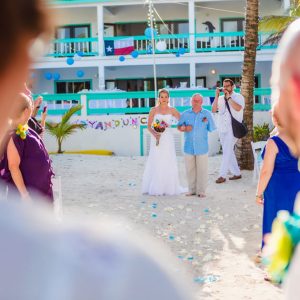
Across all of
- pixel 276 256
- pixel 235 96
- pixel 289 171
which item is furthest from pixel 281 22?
pixel 276 256

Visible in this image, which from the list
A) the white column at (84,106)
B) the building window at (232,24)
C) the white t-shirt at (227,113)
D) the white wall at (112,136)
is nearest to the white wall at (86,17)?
the building window at (232,24)

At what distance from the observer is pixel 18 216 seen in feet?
2.50

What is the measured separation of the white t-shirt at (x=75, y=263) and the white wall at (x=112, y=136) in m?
19.0

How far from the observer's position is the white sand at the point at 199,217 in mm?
5965

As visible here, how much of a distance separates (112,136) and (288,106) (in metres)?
18.7

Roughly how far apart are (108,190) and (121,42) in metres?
15.8

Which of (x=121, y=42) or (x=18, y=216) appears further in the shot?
(x=121, y=42)

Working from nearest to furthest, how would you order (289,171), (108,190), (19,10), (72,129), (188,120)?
1. (19,10)
2. (289,171)
3. (188,120)
4. (108,190)
5. (72,129)

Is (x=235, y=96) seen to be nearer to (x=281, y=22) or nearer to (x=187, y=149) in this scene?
(x=187, y=149)

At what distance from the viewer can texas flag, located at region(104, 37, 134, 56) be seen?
87.7ft

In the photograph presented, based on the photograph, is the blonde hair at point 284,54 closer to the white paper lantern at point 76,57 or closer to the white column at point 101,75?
the white column at point 101,75

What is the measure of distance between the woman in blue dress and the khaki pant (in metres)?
4.95

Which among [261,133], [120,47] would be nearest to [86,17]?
[120,47]

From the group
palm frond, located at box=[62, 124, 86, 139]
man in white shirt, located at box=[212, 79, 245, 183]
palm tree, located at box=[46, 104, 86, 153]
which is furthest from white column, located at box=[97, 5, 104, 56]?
man in white shirt, located at box=[212, 79, 245, 183]
